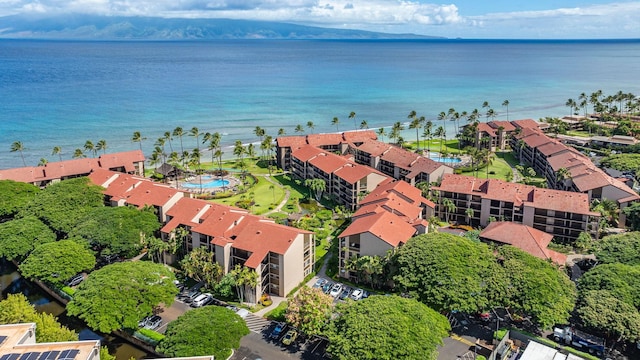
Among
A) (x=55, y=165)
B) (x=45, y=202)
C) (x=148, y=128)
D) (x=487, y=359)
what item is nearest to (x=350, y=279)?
(x=487, y=359)

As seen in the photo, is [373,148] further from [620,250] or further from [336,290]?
[620,250]

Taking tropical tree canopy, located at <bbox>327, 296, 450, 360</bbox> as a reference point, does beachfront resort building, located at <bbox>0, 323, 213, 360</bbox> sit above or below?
above

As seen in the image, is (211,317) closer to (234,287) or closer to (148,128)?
(234,287)

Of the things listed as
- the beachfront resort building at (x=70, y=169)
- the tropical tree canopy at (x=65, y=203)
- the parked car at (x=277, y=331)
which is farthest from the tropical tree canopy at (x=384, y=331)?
the beachfront resort building at (x=70, y=169)

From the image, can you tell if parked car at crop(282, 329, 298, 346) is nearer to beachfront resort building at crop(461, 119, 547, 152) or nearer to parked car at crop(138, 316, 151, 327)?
parked car at crop(138, 316, 151, 327)

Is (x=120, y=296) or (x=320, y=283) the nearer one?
(x=120, y=296)

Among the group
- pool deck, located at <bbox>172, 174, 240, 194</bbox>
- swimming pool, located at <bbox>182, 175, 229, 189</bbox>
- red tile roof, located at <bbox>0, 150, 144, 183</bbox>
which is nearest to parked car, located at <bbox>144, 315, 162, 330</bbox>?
pool deck, located at <bbox>172, 174, 240, 194</bbox>

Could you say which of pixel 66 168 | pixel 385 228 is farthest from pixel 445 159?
pixel 66 168

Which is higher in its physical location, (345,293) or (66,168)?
(66,168)

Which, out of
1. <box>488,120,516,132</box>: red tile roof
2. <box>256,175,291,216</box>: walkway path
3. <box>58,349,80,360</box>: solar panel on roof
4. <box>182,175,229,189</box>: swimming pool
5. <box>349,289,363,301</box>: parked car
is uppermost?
<box>488,120,516,132</box>: red tile roof
